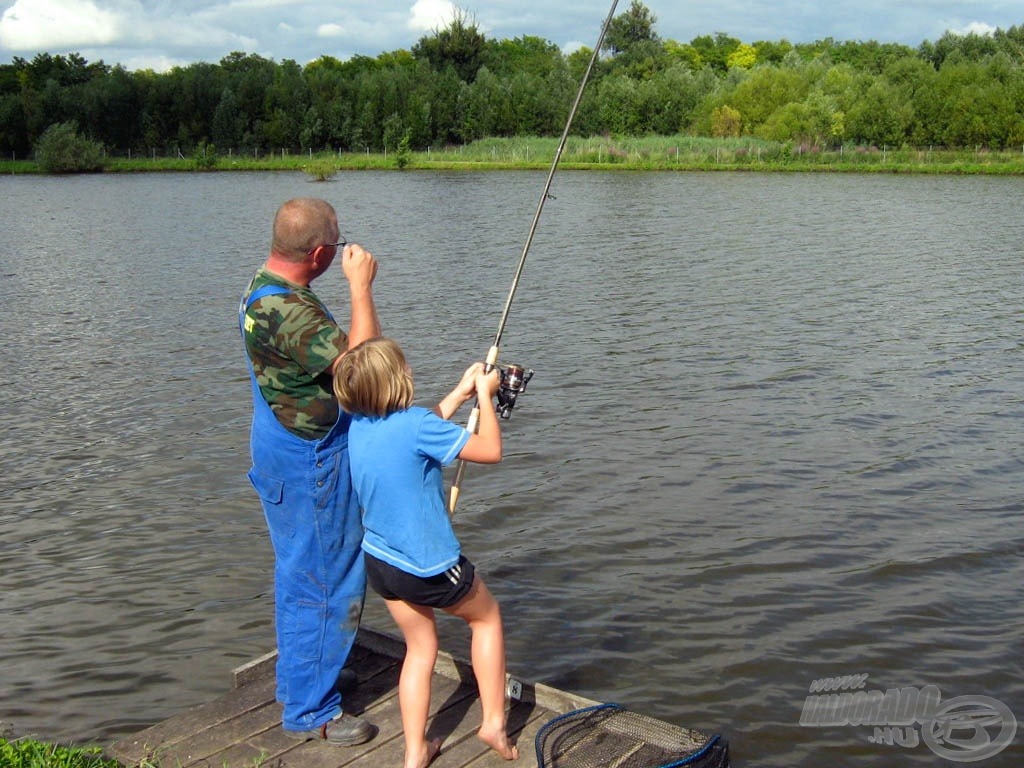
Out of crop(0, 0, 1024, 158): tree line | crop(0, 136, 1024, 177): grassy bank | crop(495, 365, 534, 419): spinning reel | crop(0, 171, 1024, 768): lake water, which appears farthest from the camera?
crop(0, 0, 1024, 158): tree line

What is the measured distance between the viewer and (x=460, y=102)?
295 ft

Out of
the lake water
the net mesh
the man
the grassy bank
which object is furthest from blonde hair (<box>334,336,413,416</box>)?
the grassy bank

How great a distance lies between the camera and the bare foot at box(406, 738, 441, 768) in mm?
4164

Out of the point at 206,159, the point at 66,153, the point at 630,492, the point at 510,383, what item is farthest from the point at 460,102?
the point at 510,383

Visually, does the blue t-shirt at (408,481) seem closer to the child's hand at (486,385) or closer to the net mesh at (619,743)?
the child's hand at (486,385)

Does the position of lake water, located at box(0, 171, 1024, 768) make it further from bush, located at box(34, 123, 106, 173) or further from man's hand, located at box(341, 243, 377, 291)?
bush, located at box(34, 123, 106, 173)

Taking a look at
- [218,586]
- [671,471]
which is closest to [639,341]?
[671,471]

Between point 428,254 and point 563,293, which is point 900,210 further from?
point 563,293

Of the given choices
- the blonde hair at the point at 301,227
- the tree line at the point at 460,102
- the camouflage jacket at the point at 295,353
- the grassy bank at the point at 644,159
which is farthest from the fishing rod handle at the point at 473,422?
the tree line at the point at 460,102

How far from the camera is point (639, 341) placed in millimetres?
14766

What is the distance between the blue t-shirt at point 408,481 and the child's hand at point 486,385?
7.0 inches

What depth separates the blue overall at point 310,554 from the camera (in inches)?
168

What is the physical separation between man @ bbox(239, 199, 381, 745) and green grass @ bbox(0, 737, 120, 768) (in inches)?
31.0

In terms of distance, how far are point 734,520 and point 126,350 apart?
30.2ft
